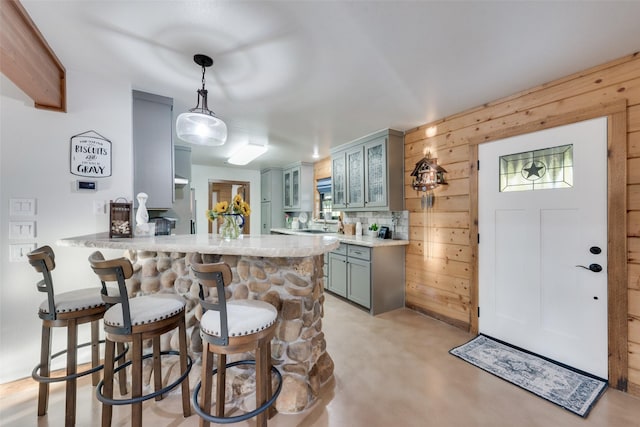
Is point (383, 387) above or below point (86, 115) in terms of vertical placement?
below

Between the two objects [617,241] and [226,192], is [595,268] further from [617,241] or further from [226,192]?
[226,192]

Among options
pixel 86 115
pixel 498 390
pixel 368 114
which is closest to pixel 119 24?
pixel 86 115

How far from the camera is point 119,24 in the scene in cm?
163

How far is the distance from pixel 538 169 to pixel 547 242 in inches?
25.5

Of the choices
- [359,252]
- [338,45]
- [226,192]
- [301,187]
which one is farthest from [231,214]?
[226,192]

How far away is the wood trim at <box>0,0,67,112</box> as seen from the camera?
148cm

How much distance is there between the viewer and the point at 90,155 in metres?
2.29

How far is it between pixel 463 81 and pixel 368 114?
40.1 inches

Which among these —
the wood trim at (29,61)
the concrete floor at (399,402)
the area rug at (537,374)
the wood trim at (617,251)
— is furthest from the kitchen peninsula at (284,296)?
the wood trim at (617,251)

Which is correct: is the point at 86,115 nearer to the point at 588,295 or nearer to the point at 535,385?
the point at 535,385

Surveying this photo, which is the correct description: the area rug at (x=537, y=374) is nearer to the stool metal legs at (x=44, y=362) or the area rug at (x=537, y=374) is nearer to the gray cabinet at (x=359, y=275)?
the gray cabinet at (x=359, y=275)

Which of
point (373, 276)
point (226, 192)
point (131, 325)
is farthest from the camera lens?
point (226, 192)

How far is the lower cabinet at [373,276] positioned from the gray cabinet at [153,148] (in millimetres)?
2289

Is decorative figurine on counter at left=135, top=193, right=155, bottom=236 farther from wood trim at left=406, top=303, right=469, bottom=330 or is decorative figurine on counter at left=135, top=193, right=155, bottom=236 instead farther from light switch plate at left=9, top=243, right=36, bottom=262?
wood trim at left=406, top=303, right=469, bottom=330
